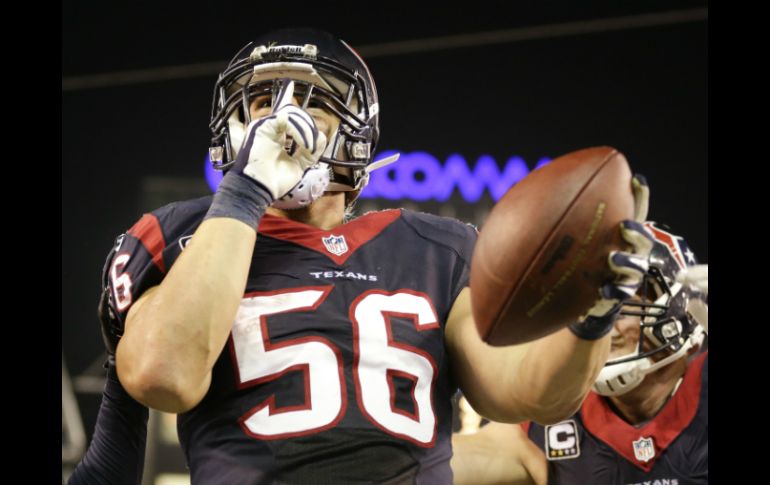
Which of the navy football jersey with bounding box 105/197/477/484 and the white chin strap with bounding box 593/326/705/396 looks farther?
the white chin strap with bounding box 593/326/705/396

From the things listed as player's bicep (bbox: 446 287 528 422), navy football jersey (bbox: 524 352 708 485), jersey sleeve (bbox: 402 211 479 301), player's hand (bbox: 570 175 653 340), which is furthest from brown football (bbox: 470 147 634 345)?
navy football jersey (bbox: 524 352 708 485)

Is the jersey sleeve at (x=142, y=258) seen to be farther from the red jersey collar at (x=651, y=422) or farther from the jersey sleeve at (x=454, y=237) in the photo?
the red jersey collar at (x=651, y=422)

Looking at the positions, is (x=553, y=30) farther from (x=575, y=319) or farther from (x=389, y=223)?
(x=575, y=319)

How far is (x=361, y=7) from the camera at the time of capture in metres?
3.23

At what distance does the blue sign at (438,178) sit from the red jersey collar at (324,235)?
1558mm

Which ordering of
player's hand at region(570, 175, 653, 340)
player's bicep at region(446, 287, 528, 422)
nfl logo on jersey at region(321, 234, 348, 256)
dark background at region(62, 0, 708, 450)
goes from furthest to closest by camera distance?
dark background at region(62, 0, 708, 450)
nfl logo on jersey at region(321, 234, 348, 256)
player's bicep at region(446, 287, 528, 422)
player's hand at region(570, 175, 653, 340)

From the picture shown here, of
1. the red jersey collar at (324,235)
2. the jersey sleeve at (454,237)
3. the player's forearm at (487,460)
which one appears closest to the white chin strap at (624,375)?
the player's forearm at (487,460)

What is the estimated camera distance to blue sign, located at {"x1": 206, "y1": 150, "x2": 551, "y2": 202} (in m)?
3.10

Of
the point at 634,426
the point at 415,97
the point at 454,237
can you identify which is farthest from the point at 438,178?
the point at 454,237

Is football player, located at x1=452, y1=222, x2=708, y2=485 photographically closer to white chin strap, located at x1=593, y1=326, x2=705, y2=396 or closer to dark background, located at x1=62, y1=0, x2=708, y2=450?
white chin strap, located at x1=593, y1=326, x2=705, y2=396

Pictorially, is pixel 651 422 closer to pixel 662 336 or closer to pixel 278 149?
pixel 662 336

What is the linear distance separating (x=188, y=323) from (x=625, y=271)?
1.70 ft

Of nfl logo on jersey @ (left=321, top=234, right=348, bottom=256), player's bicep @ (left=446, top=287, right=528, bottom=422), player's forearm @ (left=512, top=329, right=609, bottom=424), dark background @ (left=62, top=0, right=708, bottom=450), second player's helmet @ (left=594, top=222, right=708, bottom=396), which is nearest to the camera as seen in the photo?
player's forearm @ (left=512, top=329, right=609, bottom=424)

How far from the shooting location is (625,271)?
1.09 metres
